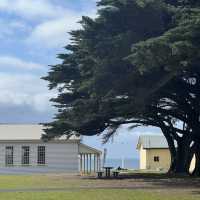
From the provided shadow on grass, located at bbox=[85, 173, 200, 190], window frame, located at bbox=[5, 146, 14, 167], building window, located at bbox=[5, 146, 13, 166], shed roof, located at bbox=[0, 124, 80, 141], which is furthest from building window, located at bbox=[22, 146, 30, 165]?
shadow on grass, located at bbox=[85, 173, 200, 190]

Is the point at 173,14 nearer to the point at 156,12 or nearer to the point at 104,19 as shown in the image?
the point at 156,12

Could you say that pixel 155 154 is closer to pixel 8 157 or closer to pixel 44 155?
pixel 44 155

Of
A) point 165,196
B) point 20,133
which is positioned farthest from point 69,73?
point 20,133

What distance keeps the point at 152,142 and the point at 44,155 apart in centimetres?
2599

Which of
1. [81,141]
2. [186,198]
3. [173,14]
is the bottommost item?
[186,198]

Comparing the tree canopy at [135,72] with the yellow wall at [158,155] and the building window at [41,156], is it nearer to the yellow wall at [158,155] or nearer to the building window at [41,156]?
the building window at [41,156]

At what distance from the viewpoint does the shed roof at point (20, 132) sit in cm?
6662

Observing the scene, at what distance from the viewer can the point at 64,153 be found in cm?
6588

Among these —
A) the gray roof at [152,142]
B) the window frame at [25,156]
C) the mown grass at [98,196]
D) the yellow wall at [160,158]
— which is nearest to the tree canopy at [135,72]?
the mown grass at [98,196]

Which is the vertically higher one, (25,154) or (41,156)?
(25,154)

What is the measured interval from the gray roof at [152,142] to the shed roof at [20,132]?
21.1m

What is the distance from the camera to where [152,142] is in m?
87.4

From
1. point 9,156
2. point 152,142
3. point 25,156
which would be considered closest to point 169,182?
point 25,156

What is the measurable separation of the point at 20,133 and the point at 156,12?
40.9m
